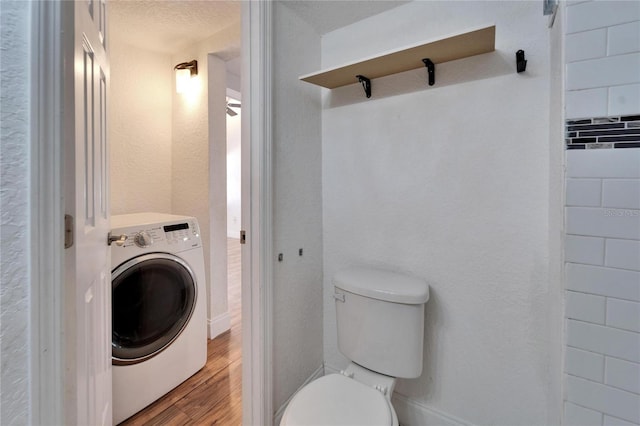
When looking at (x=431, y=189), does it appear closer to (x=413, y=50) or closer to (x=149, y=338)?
(x=413, y=50)

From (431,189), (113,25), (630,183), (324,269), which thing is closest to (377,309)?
(324,269)

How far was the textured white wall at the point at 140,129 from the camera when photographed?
209cm

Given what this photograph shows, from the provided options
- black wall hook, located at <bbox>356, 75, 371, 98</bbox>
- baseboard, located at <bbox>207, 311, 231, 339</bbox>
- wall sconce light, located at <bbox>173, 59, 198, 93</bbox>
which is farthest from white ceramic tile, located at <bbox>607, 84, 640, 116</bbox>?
baseboard, located at <bbox>207, 311, 231, 339</bbox>

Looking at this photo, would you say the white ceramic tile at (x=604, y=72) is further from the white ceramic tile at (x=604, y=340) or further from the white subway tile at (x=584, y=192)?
the white ceramic tile at (x=604, y=340)

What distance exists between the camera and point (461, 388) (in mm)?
1302

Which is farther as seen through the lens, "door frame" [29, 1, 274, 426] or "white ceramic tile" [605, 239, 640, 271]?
"white ceramic tile" [605, 239, 640, 271]

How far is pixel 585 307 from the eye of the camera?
719 mm

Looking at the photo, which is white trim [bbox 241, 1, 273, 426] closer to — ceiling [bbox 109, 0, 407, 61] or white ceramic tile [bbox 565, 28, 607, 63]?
ceiling [bbox 109, 0, 407, 61]

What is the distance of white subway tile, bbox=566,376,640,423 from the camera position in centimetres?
68

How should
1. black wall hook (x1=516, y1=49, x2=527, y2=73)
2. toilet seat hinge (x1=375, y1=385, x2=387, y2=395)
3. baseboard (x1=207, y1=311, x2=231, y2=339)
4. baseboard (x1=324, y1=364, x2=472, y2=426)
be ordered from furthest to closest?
baseboard (x1=207, y1=311, x2=231, y2=339), baseboard (x1=324, y1=364, x2=472, y2=426), toilet seat hinge (x1=375, y1=385, x2=387, y2=395), black wall hook (x1=516, y1=49, x2=527, y2=73)

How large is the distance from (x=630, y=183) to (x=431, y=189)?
699 mm

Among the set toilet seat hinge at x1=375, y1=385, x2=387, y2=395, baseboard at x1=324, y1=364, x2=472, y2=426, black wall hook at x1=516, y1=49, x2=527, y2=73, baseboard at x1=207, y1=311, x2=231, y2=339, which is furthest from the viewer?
baseboard at x1=207, y1=311, x2=231, y2=339

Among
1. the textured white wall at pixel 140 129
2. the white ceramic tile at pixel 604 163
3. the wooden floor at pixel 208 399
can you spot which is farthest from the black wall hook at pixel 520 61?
the textured white wall at pixel 140 129

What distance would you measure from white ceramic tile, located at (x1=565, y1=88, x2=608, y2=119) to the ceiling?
97 cm
